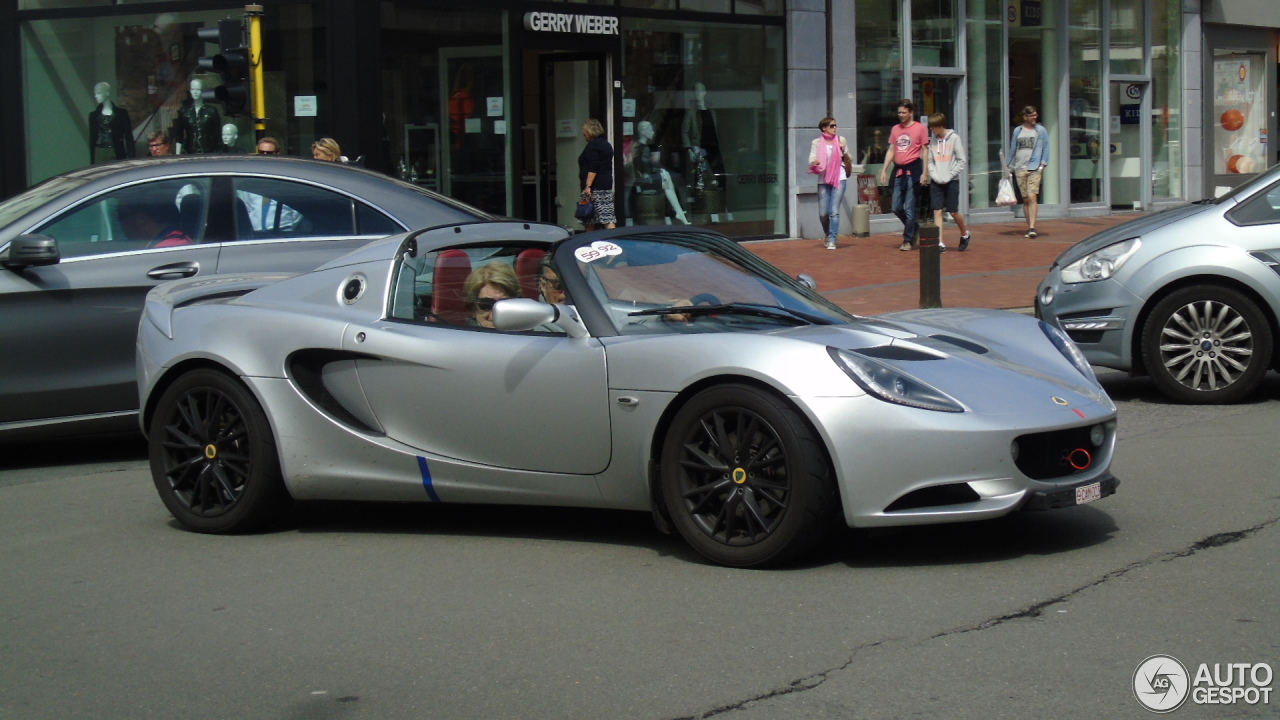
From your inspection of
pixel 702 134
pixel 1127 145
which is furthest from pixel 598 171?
pixel 1127 145

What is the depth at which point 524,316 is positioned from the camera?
529 centimetres

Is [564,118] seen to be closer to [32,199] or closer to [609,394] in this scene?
[32,199]

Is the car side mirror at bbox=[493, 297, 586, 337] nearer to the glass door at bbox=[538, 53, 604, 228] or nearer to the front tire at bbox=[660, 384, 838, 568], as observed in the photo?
the front tire at bbox=[660, 384, 838, 568]

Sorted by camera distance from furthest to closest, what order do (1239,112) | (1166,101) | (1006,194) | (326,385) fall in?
(1239,112) → (1166,101) → (1006,194) → (326,385)

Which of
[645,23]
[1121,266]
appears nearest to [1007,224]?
[645,23]

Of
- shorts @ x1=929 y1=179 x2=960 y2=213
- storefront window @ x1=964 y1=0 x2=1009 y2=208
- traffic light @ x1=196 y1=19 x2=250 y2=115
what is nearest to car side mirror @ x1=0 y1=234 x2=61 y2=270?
traffic light @ x1=196 y1=19 x2=250 y2=115

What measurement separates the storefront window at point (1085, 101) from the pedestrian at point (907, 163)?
8.90m

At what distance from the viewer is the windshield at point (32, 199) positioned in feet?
25.4

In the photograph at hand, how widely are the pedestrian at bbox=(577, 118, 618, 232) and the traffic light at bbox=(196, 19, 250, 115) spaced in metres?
4.95

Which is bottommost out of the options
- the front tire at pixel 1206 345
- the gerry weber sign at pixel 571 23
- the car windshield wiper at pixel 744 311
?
the front tire at pixel 1206 345

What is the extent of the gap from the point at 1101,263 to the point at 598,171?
A: 33.7 ft

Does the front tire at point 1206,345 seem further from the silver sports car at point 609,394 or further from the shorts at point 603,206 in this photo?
the shorts at point 603,206

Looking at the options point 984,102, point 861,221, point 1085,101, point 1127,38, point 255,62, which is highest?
point 1127,38

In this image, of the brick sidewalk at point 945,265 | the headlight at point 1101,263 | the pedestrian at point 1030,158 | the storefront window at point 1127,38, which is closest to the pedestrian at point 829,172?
the brick sidewalk at point 945,265
